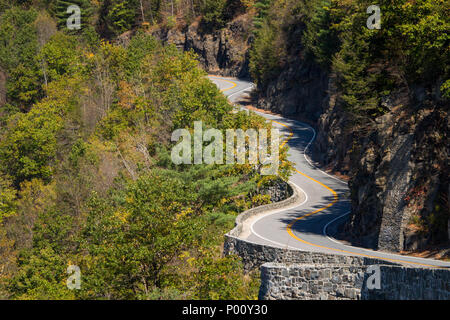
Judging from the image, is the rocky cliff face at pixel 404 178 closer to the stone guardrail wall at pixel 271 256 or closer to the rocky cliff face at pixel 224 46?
the stone guardrail wall at pixel 271 256

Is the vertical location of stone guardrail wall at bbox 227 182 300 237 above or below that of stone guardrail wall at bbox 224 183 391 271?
below

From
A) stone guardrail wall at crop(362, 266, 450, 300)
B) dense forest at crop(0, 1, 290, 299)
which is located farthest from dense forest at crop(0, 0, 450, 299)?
stone guardrail wall at crop(362, 266, 450, 300)

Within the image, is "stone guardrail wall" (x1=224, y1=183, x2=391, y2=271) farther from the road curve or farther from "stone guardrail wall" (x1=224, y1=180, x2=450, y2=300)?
the road curve

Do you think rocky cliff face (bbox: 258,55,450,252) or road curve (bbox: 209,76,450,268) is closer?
rocky cliff face (bbox: 258,55,450,252)

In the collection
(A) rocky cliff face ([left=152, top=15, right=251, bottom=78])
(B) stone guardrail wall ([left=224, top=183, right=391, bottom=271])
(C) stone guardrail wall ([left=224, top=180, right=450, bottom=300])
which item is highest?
(A) rocky cliff face ([left=152, top=15, right=251, bottom=78])

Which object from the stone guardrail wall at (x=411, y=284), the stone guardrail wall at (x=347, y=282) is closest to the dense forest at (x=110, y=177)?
the stone guardrail wall at (x=347, y=282)

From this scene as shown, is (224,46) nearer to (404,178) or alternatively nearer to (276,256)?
(404,178)
